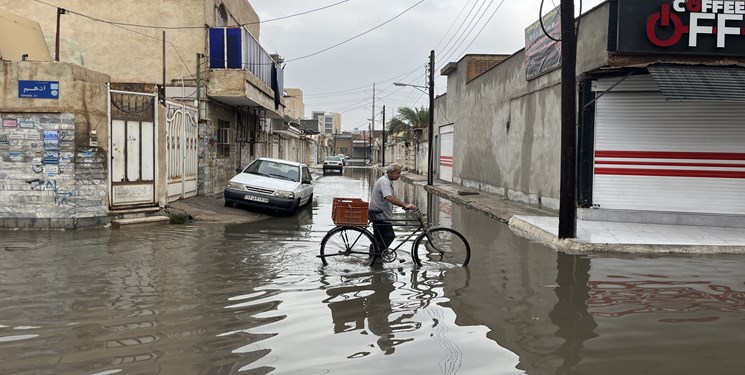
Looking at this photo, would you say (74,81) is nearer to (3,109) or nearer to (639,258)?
(3,109)

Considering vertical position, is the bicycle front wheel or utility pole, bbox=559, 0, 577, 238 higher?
utility pole, bbox=559, 0, 577, 238

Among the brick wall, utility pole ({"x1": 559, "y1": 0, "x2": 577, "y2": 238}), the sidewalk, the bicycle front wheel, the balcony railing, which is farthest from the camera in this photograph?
the balcony railing

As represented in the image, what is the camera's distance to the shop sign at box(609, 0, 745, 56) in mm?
13203

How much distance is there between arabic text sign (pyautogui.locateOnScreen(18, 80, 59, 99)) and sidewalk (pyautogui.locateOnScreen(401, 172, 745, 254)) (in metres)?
10.0

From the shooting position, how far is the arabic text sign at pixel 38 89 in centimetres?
1174

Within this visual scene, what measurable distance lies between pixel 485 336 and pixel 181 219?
9701 mm

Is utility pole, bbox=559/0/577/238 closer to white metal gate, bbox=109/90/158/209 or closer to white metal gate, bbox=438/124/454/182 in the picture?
white metal gate, bbox=109/90/158/209

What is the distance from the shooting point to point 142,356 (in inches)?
184

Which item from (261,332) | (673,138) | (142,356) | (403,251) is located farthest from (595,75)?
(142,356)

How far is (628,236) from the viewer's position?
458 inches

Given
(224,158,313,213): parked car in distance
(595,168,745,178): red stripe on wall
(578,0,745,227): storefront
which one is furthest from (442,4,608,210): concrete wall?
(224,158,313,213): parked car in distance

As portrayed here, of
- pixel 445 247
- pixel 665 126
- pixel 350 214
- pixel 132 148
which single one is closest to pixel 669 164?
pixel 665 126

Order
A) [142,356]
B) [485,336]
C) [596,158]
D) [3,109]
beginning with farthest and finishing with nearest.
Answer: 1. [596,158]
2. [3,109]
3. [485,336]
4. [142,356]

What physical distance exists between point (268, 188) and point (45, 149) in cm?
527
